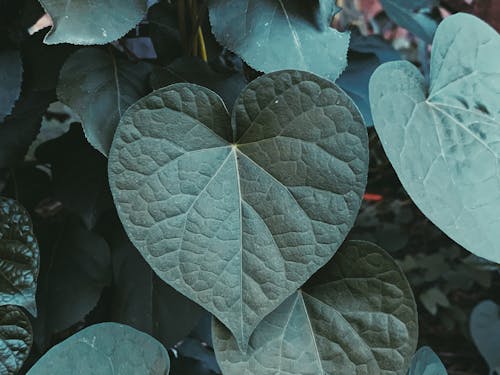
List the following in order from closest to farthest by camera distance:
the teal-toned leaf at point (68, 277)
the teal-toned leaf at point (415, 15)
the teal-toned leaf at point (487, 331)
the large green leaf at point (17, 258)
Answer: the large green leaf at point (17, 258), the teal-toned leaf at point (68, 277), the teal-toned leaf at point (415, 15), the teal-toned leaf at point (487, 331)

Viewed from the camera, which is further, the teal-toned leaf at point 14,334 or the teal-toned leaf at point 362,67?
the teal-toned leaf at point 362,67

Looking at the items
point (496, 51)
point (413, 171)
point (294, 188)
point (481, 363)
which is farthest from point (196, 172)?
point (481, 363)

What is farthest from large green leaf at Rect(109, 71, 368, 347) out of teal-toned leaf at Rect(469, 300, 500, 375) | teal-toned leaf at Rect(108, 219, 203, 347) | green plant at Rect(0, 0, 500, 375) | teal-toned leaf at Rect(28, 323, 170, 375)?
teal-toned leaf at Rect(469, 300, 500, 375)

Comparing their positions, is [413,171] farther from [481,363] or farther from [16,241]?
[481,363]

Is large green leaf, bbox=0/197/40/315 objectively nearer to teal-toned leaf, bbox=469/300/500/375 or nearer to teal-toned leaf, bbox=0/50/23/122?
teal-toned leaf, bbox=0/50/23/122

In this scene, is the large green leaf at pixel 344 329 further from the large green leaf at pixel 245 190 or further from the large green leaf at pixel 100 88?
the large green leaf at pixel 100 88

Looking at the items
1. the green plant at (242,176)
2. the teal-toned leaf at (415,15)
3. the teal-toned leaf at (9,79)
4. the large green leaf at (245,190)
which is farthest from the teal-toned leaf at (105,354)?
the teal-toned leaf at (415,15)

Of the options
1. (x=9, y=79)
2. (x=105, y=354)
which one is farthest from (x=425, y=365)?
(x=9, y=79)
